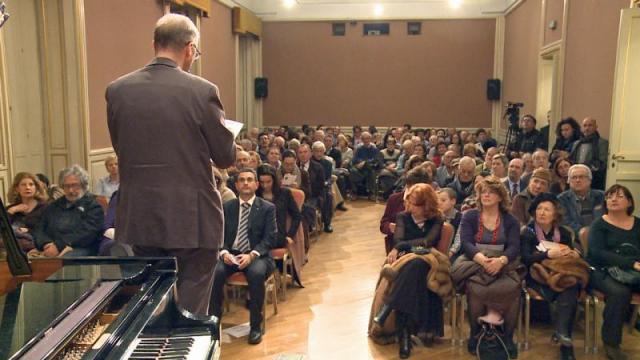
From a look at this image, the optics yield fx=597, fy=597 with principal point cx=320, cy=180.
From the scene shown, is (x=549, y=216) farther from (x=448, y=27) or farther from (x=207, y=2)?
(x=448, y=27)

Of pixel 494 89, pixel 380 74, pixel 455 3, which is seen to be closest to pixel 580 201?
pixel 494 89

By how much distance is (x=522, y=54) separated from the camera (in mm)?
10312

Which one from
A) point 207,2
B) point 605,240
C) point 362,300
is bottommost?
point 362,300

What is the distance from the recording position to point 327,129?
1224 cm

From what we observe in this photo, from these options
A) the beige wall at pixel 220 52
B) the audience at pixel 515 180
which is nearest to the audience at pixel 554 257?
the audience at pixel 515 180

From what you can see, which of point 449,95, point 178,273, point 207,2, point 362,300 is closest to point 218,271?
point 362,300

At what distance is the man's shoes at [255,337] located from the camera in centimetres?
Result: 383

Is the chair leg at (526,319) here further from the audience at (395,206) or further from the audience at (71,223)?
the audience at (71,223)

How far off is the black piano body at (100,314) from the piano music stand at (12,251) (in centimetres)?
4

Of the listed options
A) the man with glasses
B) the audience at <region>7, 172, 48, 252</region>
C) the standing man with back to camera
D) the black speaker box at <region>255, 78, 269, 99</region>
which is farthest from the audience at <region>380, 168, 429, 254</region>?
the black speaker box at <region>255, 78, 269, 99</region>

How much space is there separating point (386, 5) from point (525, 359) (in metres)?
10.2

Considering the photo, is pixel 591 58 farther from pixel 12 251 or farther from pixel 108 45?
pixel 12 251

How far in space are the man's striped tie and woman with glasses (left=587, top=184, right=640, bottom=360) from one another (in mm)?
2264

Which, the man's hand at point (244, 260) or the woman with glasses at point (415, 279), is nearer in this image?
the woman with glasses at point (415, 279)
